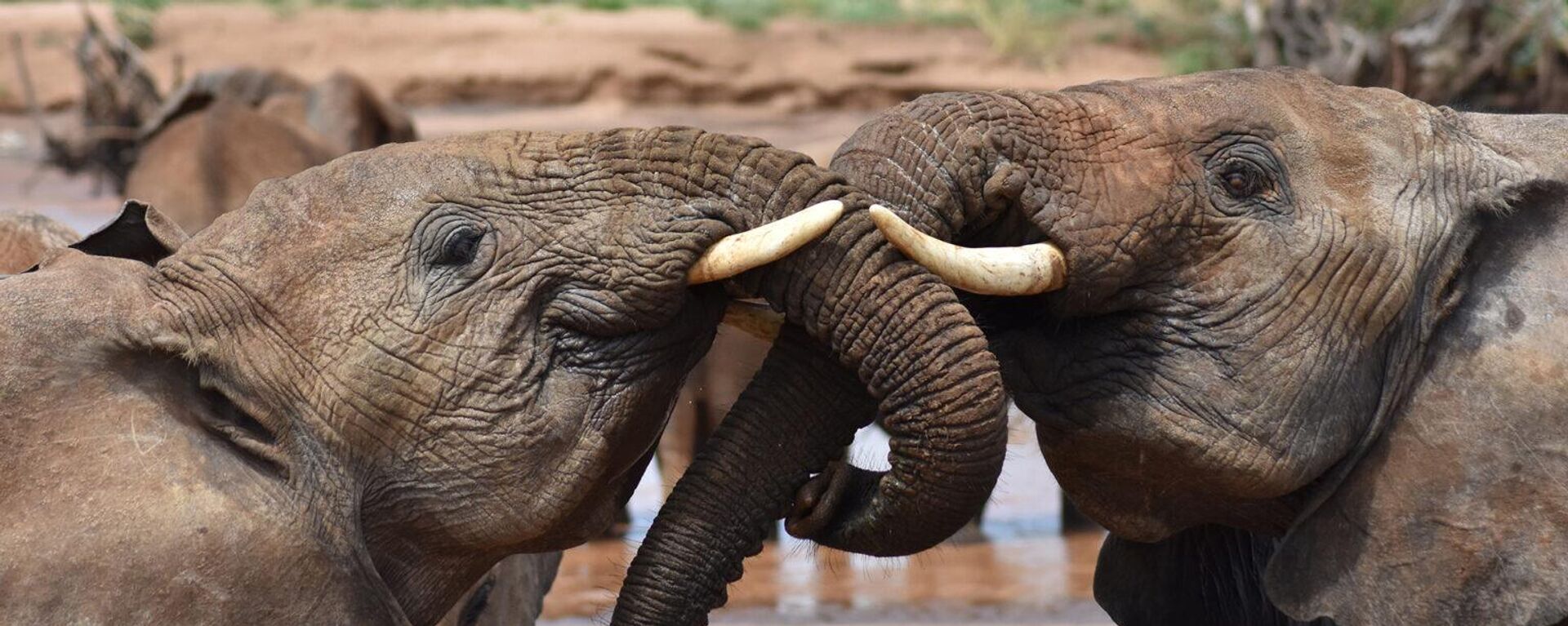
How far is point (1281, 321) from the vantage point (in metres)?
3.71

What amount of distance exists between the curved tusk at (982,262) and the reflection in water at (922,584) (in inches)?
133

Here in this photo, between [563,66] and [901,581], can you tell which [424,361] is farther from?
[563,66]

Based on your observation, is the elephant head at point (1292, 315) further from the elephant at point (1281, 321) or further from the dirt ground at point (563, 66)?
the dirt ground at point (563, 66)

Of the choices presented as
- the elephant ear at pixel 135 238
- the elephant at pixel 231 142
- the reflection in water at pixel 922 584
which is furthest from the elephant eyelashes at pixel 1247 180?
the elephant at pixel 231 142

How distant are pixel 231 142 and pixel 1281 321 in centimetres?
690

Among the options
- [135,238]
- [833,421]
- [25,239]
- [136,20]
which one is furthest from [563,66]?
[833,421]

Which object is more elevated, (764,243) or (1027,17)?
(764,243)

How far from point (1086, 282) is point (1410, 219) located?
0.59m

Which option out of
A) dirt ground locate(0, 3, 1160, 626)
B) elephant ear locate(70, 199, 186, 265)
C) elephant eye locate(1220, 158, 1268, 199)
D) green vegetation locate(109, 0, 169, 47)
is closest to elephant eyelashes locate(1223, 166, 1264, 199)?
elephant eye locate(1220, 158, 1268, 199)

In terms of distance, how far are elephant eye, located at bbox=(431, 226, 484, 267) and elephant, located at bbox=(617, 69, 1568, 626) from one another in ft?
1.75

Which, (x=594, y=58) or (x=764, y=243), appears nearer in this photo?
(x=764, y=243)

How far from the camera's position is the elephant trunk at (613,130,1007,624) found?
345cm

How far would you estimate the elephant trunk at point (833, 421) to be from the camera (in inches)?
136

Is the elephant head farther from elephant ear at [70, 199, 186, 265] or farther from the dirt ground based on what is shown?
the dirt ground
